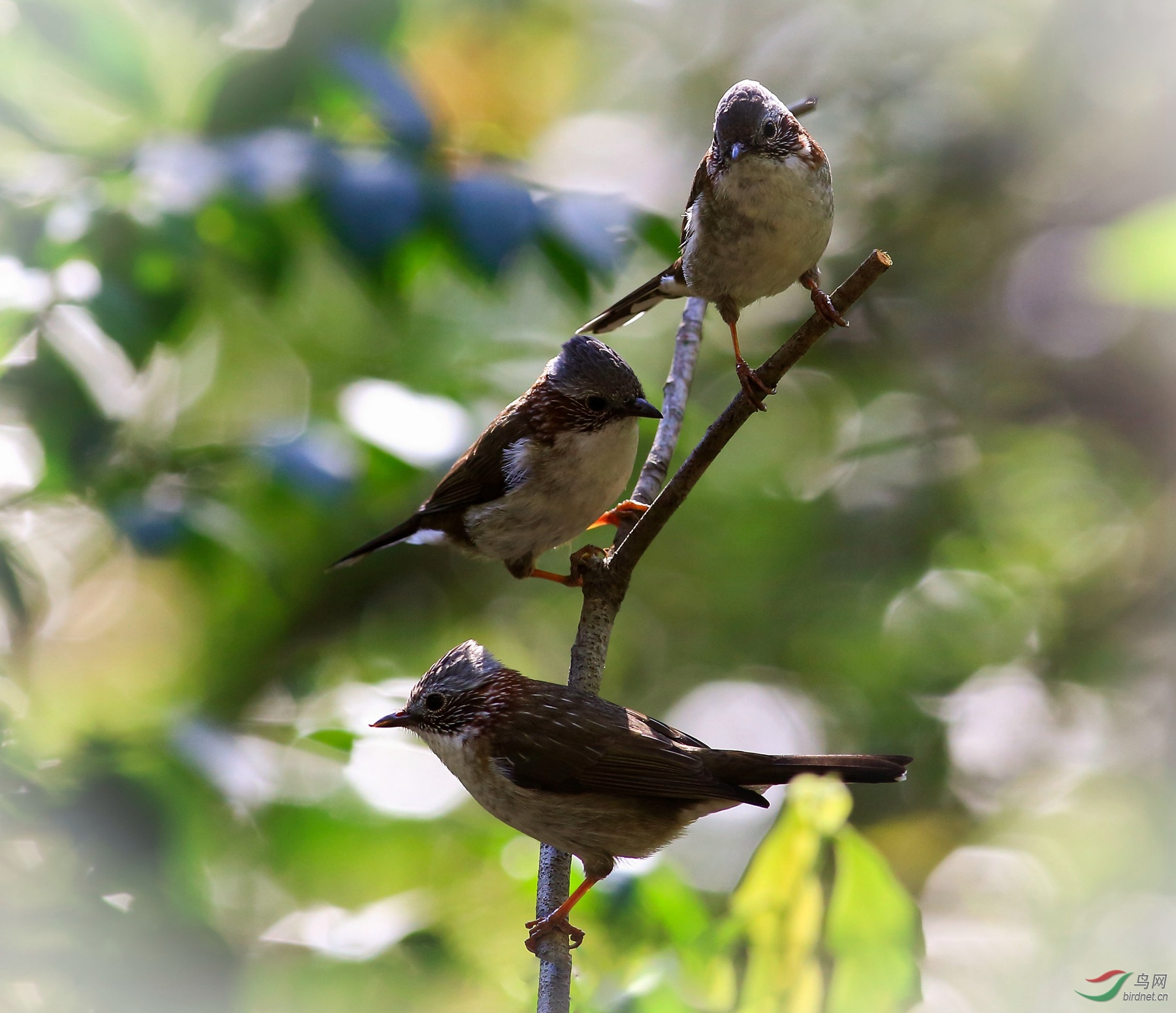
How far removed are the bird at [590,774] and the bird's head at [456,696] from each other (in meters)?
0.04

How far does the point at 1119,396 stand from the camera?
6.64m

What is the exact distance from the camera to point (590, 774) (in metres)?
2.79

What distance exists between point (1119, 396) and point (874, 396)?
158 centimetres

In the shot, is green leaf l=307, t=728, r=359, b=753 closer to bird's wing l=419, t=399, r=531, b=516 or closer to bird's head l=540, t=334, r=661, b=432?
bird's wing l=419, t=399, r=531, b=516

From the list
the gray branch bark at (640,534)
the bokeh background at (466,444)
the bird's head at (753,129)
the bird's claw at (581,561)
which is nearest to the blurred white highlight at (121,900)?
the bokeh background at (466,444)

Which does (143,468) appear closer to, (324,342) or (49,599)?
(49,599)

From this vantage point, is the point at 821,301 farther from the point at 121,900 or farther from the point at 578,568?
the point at 121,900

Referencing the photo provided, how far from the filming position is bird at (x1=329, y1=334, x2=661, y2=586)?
3.48 meters

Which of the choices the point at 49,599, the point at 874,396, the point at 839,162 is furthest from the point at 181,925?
the point at 839,162

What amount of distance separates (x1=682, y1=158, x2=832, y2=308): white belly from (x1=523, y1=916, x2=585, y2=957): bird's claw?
6.36 ft

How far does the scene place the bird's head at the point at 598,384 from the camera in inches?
136

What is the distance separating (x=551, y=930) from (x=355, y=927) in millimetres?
1982

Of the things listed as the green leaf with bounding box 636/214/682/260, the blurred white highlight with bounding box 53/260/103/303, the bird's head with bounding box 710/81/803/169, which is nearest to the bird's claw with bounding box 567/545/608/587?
the bird's head with bounding box 710/81/803/169

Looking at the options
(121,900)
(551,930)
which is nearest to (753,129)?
(551,930)
